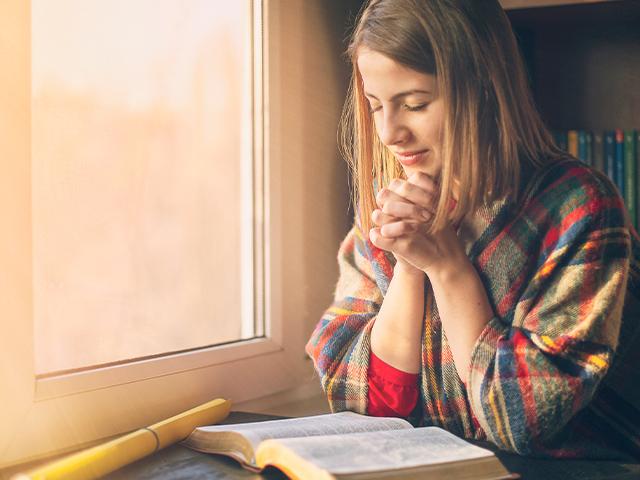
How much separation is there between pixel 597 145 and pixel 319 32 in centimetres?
48

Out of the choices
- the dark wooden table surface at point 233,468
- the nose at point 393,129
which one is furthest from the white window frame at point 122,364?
the nose at point 393,129

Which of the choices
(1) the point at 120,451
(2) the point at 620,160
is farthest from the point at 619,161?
(1) the point at 120,451

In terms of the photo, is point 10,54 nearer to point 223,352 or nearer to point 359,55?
point 359,55

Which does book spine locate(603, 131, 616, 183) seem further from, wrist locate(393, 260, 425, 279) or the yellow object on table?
the yellow object on table

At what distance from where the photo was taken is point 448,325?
2.73 ft

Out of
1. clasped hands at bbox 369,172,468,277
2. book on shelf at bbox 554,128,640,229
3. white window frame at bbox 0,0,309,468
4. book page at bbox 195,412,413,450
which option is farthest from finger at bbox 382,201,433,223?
book on shelf at bbox 554,128,640,229

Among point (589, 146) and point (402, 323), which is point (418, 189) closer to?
point (402, 323)

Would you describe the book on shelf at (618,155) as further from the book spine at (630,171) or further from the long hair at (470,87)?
the long hair at (470,87)

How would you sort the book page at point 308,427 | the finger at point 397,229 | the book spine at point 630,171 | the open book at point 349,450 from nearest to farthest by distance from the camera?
the open book at point 349,450
the book page at point 308,427
the finger at point 397,229
the book spine at point 630,171

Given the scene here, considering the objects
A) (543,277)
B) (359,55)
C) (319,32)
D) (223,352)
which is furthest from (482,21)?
(223,352)

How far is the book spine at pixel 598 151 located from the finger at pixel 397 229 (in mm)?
523

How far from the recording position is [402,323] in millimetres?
898

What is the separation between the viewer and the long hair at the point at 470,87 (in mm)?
841

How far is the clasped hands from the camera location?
0.84m
